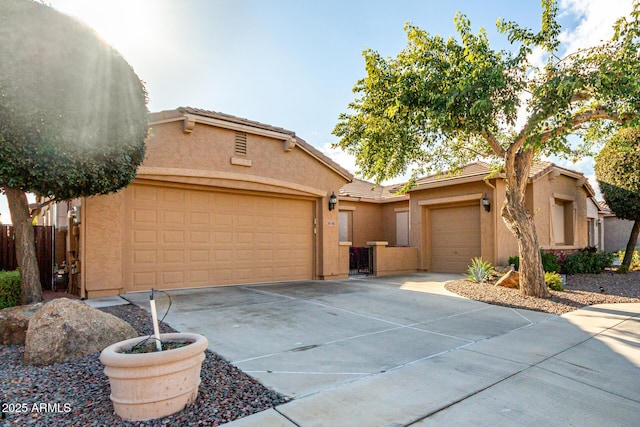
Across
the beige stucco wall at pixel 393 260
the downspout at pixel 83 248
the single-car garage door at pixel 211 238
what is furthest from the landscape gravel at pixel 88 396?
the beige stucco wall at pixel 393 260

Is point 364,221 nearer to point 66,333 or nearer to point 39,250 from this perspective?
point 39,250

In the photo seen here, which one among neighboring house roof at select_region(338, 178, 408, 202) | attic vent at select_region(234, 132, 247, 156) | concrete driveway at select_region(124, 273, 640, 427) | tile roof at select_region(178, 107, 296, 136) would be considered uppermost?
tile roof at select_region(178, 107, 296, 136)

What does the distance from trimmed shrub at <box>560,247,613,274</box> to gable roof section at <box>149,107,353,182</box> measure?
8237mm

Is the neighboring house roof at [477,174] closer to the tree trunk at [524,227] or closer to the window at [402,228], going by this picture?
the window at [402,228]

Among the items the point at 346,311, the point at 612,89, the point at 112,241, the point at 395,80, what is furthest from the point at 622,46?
the point at 112,241

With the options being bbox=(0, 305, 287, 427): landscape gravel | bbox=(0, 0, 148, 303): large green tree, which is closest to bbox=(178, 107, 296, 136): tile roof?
bbox=(0, 0, 148, 303): large green tree

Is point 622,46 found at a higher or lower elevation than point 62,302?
higher

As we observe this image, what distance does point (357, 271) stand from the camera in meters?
13.8

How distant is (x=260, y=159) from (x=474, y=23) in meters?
5.99

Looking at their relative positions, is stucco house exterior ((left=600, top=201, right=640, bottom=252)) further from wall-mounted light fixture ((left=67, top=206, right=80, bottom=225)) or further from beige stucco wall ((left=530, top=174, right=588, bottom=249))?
wall-mounted light fixture ((left=67, top=206, right=80, bottom=225))

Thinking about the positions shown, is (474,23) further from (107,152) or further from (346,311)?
(107,152)

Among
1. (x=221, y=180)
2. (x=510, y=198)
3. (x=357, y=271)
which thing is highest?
(x=221, y=180)

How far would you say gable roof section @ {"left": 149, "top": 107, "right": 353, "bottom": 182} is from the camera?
27.5 ft

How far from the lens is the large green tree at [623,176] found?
1217 centimetres
